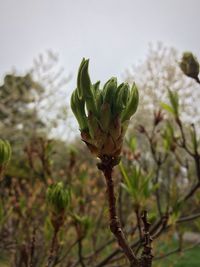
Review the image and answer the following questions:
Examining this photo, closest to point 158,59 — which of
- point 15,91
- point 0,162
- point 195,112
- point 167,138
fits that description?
point 195,112

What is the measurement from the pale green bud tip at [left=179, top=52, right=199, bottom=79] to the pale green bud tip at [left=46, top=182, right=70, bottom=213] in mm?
776

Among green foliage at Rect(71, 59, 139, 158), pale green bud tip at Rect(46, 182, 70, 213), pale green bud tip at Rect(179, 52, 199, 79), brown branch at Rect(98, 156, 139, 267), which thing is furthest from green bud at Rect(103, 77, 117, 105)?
pale green bud tip at Rect(179, 52, 199, 79)

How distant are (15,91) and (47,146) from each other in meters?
14.0

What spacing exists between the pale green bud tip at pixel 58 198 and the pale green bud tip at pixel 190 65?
2.55ft

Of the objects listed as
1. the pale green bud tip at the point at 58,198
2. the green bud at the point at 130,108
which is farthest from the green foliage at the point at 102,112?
the pale green bud tip at the point at 58,198

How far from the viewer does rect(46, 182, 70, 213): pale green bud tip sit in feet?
3.21

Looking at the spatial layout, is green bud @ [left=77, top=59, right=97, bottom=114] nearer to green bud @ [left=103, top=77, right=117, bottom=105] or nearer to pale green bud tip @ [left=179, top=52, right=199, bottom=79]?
green bud @ [left=103, top=77, right=117, bottom=105]

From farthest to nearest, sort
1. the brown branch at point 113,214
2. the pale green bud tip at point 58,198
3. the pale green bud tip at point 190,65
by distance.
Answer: the pale green bud tip at point 190,65
the pale green bud tip at point 58,198
the brown branch at point 113,214

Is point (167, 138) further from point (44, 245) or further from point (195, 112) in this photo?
point (195, 112)

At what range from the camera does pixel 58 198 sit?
98 cm

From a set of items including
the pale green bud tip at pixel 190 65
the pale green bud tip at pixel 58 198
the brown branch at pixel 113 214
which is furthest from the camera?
the pale green bud tip at pixel 190 65

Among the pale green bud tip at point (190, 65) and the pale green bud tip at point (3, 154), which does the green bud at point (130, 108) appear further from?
the pale green bud tip at point (190, 65)

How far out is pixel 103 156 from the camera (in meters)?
0.61

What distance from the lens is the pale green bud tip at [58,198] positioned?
98cm
